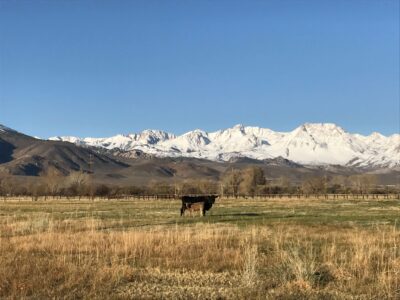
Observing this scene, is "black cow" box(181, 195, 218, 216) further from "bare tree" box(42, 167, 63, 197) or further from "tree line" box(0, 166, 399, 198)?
"bare tree" box(42, 167, 63, 197)

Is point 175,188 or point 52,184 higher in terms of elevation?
point 52,184

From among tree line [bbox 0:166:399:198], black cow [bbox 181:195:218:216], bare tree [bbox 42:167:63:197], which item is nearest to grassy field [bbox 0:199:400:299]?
black cow [bbox 181:195:218:216]

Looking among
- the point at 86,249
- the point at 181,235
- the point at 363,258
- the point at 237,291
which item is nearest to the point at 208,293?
the point at 237,291

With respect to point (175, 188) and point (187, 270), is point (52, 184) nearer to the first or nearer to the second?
point (175, 188)

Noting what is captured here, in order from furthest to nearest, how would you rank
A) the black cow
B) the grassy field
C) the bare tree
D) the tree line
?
the bare tree → the tree line → the black cow → the grassy field

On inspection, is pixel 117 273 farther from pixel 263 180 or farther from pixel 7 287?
pixel 263 180

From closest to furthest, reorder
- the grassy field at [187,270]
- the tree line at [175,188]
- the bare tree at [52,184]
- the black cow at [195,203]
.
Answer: the grassy field at [187,270], the black cow at [195,203], the tree line at [175,188], the bare tree at [52,184]

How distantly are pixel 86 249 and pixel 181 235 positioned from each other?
14.1ft

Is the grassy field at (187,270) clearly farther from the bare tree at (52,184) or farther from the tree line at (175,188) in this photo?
the bare tree at (52,184)

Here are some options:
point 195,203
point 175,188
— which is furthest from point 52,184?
point 195,203

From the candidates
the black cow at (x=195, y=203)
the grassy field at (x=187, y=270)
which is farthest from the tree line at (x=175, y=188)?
the grassy field at (x=187, y=270)

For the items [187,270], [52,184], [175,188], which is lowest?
[187,270]

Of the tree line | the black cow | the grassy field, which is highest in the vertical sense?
the tree line

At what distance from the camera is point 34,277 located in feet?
40.7
